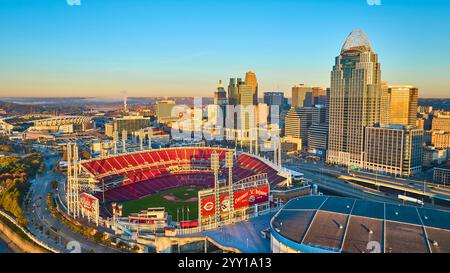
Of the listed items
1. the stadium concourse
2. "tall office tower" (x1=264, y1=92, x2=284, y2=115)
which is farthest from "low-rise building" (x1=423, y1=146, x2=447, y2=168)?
"tall office tower" (x1=264, y1=92, x2=284, y2=115)

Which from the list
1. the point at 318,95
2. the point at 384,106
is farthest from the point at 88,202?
the point at 318,95

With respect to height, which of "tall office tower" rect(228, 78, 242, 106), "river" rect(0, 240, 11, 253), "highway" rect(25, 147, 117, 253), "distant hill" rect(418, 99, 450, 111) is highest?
"tall office tower" rect(228, 78, 242, 106)

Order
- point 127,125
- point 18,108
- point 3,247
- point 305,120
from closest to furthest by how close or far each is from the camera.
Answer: point 3,247 < point 305,120 < point 127,125 < point 18,108

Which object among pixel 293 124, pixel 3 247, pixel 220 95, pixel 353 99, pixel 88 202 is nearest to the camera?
pixel 3 247

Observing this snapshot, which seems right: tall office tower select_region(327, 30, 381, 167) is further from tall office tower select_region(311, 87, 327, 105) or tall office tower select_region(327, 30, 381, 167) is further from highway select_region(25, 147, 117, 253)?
tall office tower select_region(311, 87, 327, 105)

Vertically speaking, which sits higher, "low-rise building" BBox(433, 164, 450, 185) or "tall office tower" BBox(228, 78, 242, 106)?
"tall office tower" BBox(228, 78, 242, 106)

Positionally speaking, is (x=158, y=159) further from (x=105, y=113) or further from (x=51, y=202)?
(x=105, y=113)

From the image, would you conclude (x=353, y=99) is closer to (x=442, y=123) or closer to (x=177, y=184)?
(x=177, y=184)

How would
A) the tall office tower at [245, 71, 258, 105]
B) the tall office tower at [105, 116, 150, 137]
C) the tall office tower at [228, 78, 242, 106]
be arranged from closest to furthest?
the tall office tower at [105, 116, 150, 137] → the tall office tower at [228, 78, 242, 106] → the tall office tower at [245, 71, 258, 105]
